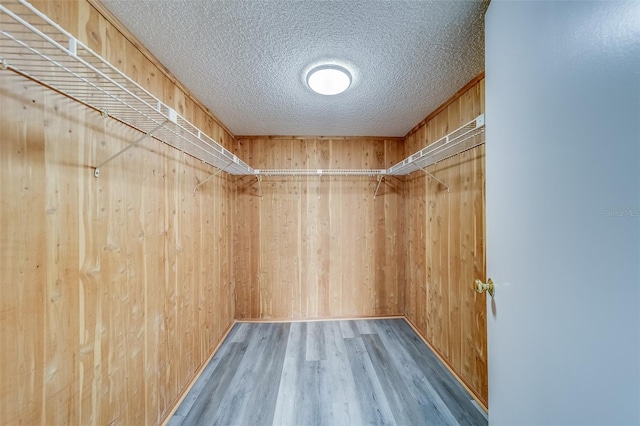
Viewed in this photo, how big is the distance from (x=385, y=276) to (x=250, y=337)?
65.0 inches

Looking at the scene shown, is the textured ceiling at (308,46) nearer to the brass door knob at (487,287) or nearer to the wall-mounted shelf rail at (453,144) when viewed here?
the wall-mounted shelf rail at (453,144)

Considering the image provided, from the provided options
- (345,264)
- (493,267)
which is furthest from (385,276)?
(493,267)

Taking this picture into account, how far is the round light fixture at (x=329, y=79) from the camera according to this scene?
1.38m

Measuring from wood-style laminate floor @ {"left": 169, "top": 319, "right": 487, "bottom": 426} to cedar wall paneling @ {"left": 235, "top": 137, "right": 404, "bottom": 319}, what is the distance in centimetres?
40

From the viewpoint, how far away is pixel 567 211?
0.55m

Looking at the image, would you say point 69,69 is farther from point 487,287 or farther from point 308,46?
point 487,287

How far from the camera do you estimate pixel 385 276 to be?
274 cm

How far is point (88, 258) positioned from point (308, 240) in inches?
76.9

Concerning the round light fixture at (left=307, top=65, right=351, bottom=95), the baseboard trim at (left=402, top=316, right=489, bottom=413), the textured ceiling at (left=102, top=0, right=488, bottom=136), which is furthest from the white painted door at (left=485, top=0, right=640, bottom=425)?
the baseboard trim at (left=402, top=316, right=489, bottom=413)

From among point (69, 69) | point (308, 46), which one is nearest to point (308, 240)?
point (308, 46)

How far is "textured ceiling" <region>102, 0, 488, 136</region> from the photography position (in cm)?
101

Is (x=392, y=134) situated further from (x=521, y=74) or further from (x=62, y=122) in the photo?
(x=62, y=122)

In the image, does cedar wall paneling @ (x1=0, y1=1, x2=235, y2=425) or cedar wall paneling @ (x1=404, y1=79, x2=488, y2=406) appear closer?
cedar wall paneling @ (x1=0, y1=1, x2=235, y2=425)

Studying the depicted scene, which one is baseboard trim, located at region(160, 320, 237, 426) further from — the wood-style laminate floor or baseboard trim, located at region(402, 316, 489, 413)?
baseboard trim, located at region(402, 316, 489, 413)
